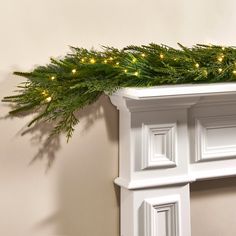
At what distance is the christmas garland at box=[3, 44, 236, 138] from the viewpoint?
103 centimetres

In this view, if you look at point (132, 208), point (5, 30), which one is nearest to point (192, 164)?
point (132, 208)

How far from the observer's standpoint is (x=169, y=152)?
1134mm

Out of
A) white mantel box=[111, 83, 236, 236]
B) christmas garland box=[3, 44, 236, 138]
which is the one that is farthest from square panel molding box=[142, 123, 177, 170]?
christmas garland box=[3, 44, 236, 138]

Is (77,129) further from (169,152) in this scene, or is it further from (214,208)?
(214,208)

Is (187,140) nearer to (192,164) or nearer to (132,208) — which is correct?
(192,164)

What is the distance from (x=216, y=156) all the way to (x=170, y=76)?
27 centimetres

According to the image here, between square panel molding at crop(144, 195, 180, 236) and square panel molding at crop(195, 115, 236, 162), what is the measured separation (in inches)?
4.7

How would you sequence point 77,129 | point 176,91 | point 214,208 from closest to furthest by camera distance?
point 176,91, point 77,129, point 214,208

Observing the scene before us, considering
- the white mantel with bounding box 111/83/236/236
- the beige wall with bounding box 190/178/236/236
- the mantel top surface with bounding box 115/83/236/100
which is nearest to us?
the mantel top surface with bounding box 115/83/236/100

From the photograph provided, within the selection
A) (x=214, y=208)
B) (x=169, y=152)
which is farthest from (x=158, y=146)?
(x=214, y=208)

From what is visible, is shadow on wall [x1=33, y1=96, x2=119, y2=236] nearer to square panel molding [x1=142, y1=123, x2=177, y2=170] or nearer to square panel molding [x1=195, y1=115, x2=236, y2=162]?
square panel molding [x1=142, y1=123, x2=177, y2=170]

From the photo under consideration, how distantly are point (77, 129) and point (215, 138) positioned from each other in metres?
0.33

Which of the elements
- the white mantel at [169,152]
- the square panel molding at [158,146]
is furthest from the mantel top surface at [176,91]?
the square panel molding at [158,146]

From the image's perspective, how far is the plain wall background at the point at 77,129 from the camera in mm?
1063
